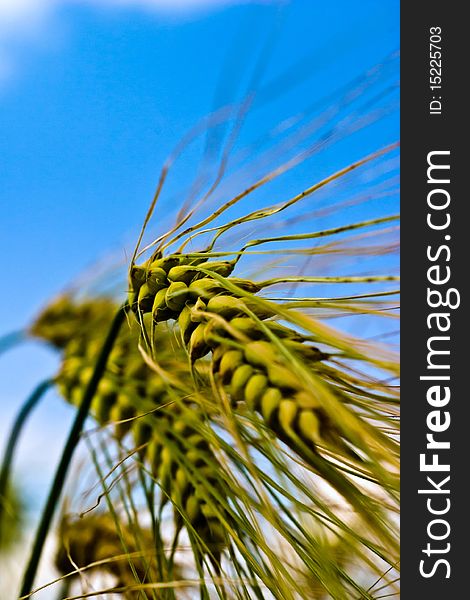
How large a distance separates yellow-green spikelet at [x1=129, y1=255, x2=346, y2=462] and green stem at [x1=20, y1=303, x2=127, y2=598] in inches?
2.5

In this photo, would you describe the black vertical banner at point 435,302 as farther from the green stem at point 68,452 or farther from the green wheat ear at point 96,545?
the green wheat ear at point 96,545

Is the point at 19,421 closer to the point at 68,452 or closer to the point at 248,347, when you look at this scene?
the point at 68,452

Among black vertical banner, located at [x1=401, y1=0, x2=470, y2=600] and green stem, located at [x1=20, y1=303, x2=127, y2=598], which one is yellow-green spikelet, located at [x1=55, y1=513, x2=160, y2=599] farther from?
black vertical banner, located at [x1=401, y1=0, x2=470, y2=600]

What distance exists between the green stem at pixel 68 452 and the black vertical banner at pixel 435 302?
253 mm

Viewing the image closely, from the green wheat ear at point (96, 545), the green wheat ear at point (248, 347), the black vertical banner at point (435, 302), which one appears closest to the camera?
the green wheat ear at point (248, 347)

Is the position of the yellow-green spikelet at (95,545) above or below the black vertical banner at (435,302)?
below

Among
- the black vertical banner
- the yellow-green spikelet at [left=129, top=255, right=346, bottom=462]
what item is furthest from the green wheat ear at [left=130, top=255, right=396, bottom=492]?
the black vertical banner

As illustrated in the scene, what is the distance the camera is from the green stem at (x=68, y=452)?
678mm

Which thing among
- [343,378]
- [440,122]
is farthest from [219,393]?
[440,122]

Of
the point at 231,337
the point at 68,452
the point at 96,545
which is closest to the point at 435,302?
the point at 231,337

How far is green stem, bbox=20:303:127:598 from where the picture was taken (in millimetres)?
678

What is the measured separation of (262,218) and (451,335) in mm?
185

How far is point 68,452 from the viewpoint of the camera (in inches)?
27.8

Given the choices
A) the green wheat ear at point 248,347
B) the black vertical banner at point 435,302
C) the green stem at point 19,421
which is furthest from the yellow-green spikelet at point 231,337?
the green stem at point 19,421
